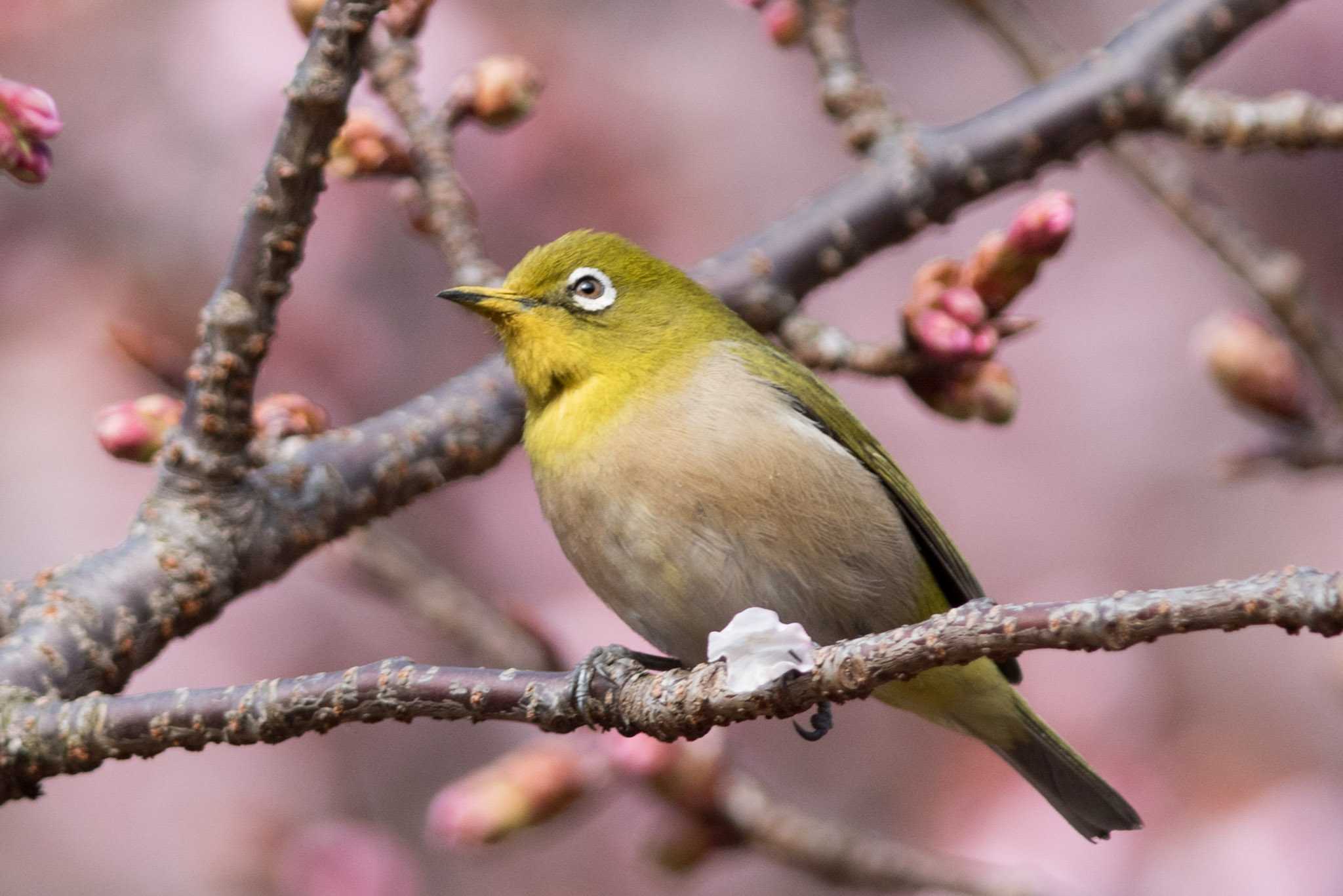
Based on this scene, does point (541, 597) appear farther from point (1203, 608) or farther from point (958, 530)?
point (1203, 608)

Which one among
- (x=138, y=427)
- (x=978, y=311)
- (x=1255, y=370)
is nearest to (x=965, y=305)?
(x=978, y=311)

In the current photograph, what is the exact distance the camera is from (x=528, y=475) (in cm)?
570

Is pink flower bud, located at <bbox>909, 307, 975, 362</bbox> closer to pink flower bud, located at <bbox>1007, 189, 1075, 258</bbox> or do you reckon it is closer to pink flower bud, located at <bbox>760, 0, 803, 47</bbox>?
pink flower bud, located at <bbox>1007, 189, 1075, 258</bbox>

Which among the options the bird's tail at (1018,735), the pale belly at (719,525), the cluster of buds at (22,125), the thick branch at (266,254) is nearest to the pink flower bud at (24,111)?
the cluster of buds at (22,125)

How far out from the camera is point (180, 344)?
4934mm

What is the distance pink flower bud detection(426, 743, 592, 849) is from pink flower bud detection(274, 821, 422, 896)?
362 millimetres

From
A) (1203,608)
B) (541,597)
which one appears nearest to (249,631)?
(541,597)

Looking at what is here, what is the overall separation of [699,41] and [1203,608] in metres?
5.23

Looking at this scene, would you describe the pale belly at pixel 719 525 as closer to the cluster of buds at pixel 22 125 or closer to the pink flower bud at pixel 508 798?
→ the pink flower bud at pixel 508 798

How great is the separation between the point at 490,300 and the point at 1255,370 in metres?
1.85

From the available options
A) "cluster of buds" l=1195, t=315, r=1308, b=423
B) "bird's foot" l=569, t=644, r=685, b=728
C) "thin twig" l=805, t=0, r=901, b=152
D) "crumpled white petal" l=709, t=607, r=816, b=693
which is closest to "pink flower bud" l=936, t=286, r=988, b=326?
"cluster of buds" l=1195, t=315, r=1308, b=423

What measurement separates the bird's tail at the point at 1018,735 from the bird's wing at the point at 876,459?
94 mm

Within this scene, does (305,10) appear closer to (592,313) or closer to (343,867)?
(592,313)

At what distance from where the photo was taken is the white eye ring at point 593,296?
3.65 metres
